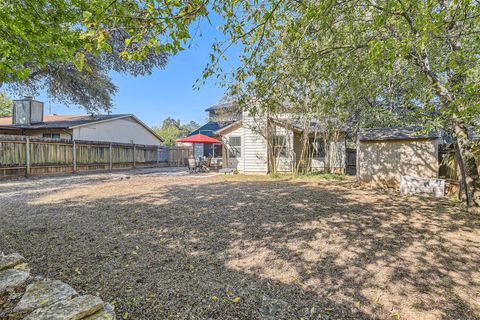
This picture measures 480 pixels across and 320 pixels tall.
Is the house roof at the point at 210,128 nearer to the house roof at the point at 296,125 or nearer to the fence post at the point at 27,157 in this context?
the house roof at the point at 296,125

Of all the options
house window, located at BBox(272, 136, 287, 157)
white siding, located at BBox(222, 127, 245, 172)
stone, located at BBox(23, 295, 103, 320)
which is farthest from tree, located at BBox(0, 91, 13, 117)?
stone, located at BBox(23, 295, 103, 320)

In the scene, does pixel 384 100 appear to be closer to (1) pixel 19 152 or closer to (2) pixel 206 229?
(2) pixel 206 229

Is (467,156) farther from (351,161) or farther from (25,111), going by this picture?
(25,111)

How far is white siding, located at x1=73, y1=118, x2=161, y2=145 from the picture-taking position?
52.4 feet

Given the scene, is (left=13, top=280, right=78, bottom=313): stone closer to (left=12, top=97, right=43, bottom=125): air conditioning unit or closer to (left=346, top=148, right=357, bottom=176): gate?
(left=346, top=148, right=357, bottom=176): gate

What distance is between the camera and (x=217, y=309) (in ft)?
7.06

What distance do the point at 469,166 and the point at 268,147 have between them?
8105mm

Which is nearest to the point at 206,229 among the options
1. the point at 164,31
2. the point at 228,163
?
the point at 164,31

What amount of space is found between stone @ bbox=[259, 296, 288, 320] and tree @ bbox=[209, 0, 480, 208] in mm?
3163

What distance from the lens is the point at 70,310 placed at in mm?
1809

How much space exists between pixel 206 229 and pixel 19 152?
35.4ft

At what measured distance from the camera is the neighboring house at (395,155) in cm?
767

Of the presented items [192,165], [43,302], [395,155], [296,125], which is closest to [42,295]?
[43,302]

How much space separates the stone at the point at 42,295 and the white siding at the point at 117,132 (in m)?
15.6
